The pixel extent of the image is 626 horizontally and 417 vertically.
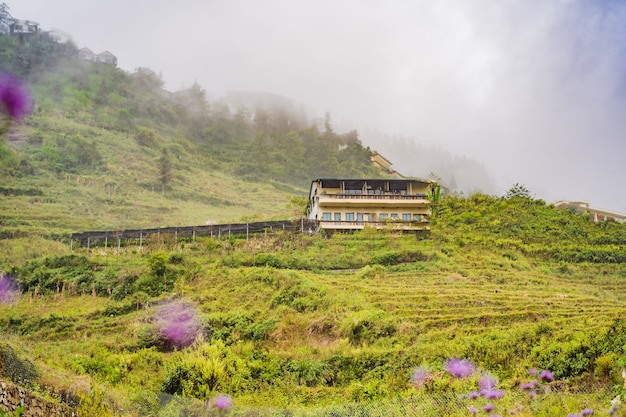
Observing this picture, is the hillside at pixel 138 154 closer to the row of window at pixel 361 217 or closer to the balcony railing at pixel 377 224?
the row of window at pixel 361 217

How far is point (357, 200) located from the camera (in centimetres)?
4044

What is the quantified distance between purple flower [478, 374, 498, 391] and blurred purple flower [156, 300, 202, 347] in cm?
1145

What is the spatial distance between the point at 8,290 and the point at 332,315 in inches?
617

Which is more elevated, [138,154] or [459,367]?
[138,154]

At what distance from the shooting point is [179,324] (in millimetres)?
25750

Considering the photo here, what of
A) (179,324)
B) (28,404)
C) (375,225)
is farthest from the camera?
(375,225)

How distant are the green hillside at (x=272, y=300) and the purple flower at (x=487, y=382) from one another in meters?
0.32

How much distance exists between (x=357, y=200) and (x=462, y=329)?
17591mm

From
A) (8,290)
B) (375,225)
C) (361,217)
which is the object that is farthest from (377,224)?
(8,290)

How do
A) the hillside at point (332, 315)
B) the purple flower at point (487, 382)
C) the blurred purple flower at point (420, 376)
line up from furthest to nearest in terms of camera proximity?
the blurred purple flower at point (420, 376) < the hillside at point (332, 315) < the purple flower at point (487, 382)

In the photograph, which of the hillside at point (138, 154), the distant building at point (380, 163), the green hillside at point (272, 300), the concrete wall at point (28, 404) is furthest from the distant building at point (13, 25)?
the concrete wall at point (28, 404)

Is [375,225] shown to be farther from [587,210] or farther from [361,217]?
[587,210]

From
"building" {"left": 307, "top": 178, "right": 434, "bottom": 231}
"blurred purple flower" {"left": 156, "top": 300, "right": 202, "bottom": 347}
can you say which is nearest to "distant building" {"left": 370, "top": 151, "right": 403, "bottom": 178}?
"building" {"left": 307, "top": 178, "right": 434, "bottom": 231}

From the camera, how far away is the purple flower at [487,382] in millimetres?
15734
